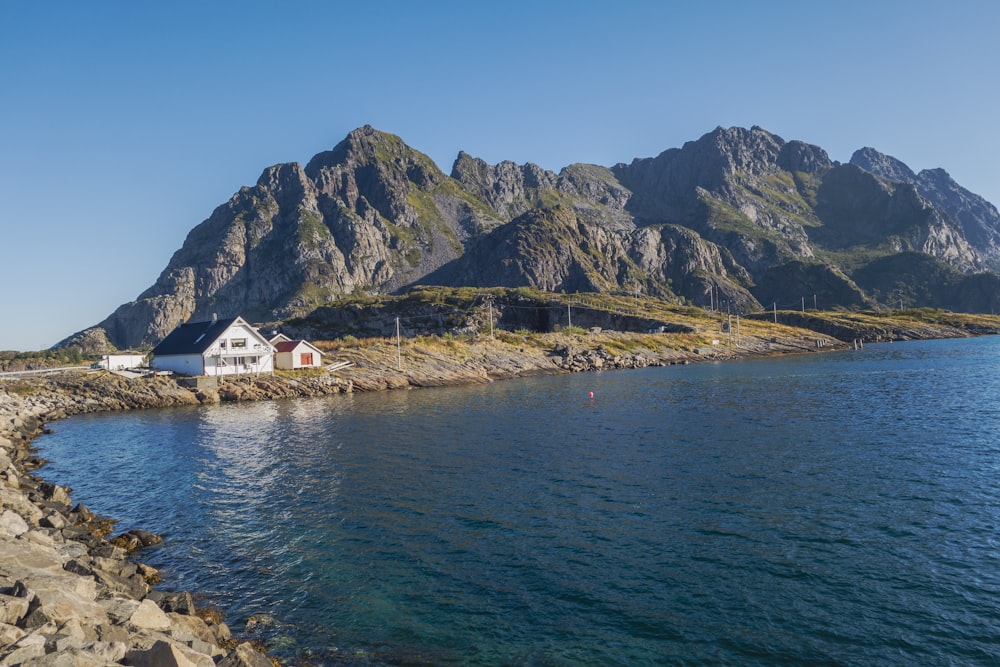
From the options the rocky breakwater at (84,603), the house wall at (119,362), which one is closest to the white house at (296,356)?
the house wall at (119,362)

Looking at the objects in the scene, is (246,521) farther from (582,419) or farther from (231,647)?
(582,419)

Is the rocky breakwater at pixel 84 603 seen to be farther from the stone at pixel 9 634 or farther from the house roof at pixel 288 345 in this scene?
the house roof at pixel 288 345

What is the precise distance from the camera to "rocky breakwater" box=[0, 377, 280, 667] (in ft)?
34.3

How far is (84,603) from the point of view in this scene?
13.5 m

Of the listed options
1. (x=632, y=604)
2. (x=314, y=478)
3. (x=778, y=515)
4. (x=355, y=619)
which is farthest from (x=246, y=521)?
(x=778, y=515)

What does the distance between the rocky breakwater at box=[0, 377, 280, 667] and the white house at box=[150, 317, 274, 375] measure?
61311 mm

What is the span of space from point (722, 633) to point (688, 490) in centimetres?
1331

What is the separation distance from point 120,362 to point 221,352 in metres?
25.4

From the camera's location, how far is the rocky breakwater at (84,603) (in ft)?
34.3

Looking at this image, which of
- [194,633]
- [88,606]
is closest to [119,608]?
[88,606]

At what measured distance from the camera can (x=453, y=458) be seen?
37.8m

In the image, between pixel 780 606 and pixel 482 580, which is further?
pixel 482 580

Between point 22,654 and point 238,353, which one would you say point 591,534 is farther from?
point 238,353

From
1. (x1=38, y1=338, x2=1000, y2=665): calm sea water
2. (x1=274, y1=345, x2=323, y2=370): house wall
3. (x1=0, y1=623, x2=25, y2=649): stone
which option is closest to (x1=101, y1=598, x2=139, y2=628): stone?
(x1=0, y1=623, x2=25, y2=649): stone
